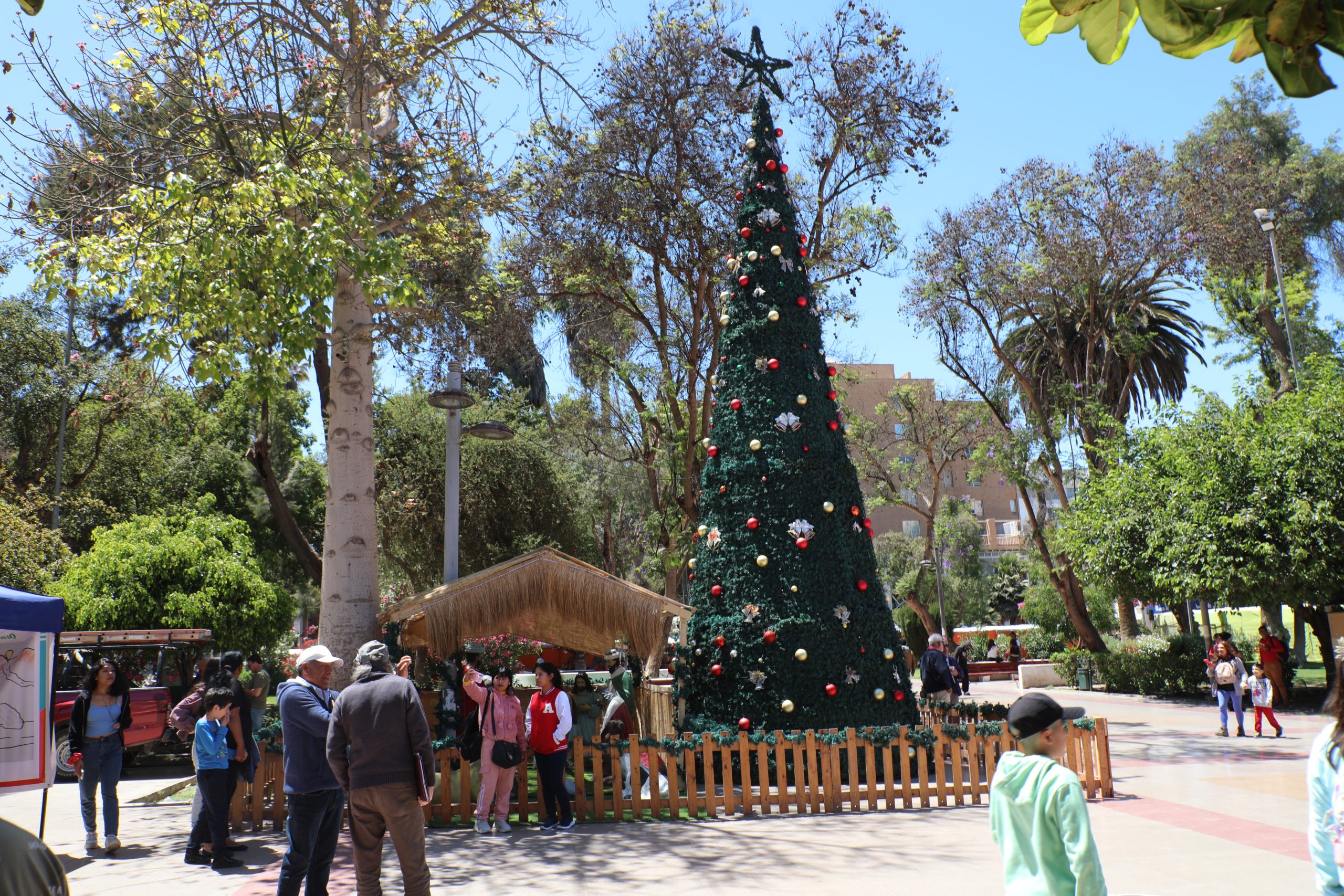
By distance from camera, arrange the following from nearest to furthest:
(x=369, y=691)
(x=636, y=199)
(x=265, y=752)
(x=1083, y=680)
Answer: (x=369, y=691) < (x=265, y=752) < (x=636, y=199) < (x=1083, y=680)

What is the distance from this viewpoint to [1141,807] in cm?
977

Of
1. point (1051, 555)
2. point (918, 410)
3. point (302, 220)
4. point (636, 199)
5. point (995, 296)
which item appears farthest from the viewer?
point (918, 410)

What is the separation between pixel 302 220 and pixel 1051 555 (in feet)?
78.4

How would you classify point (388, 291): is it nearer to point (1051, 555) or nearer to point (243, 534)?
point (243, 534)

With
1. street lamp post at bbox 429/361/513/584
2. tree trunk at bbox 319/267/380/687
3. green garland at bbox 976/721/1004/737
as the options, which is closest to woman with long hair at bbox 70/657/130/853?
tree trunk at bbox 319/267/380/687

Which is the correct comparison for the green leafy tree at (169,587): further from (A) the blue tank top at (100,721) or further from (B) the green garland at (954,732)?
(B) the green garland at (954,732)

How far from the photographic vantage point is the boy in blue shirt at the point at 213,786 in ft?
25.6

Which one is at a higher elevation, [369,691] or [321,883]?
[369,691]

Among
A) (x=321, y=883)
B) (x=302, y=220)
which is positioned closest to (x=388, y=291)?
(x=302, y=220)

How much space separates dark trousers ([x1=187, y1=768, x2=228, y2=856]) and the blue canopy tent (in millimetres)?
1146

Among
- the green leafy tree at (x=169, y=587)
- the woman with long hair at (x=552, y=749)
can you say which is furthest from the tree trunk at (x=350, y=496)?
the green leafy tree at (x=169, y=587)

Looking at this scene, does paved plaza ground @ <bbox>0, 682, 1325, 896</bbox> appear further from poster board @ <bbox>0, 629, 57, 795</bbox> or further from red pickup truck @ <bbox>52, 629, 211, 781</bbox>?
red pickup truck @ <bbox>52, 629, 211, 781</bbox>

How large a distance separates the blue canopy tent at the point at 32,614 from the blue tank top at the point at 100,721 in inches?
57.9

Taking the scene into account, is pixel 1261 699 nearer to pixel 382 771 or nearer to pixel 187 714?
pixel 382 771
